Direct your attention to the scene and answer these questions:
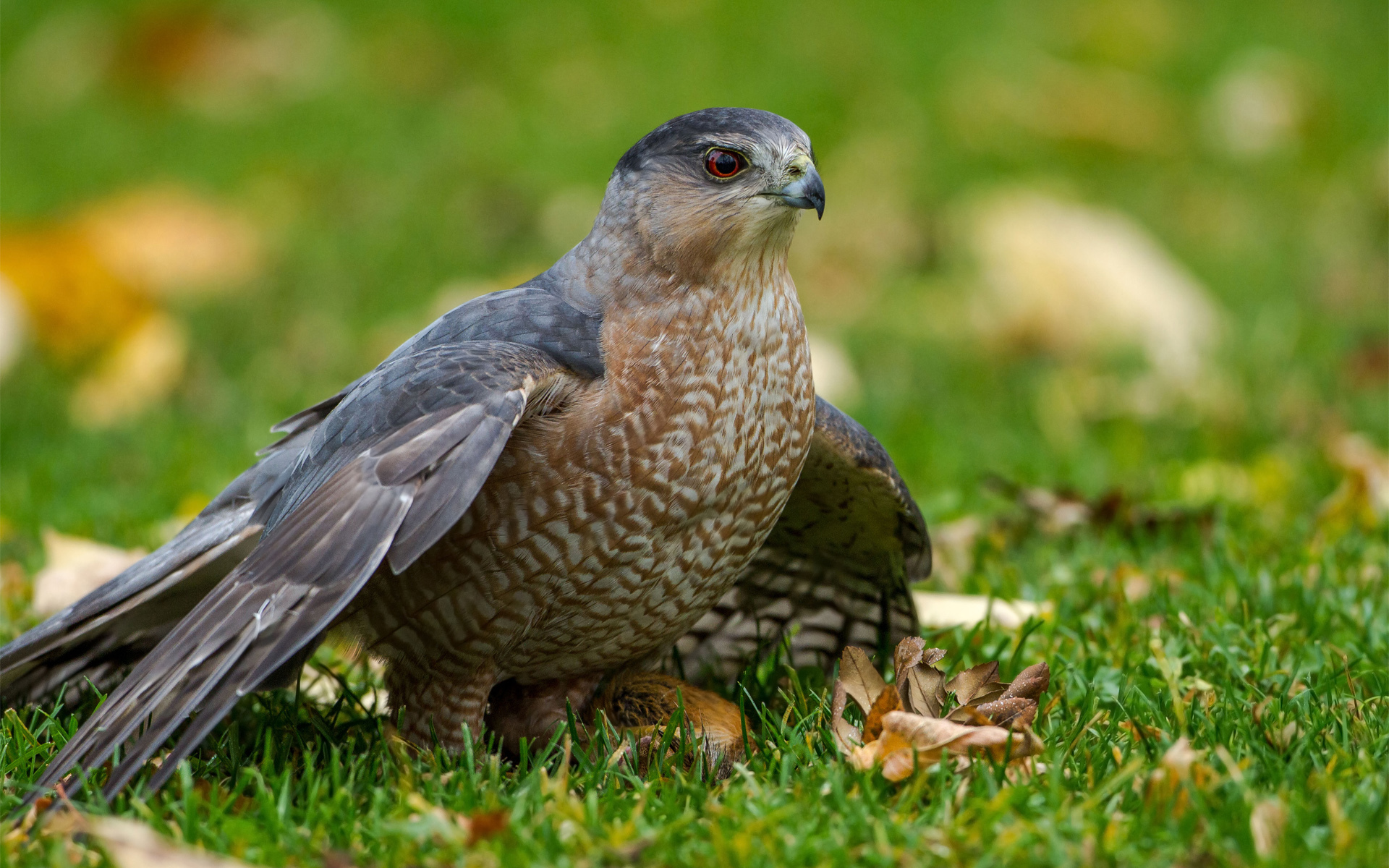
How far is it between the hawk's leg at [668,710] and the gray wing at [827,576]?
0.35 m

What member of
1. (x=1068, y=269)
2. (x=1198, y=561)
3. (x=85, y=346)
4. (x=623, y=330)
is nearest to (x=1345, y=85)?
(x=1068, y=269)

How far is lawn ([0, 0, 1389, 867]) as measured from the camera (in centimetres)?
299

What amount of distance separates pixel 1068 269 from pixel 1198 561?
12.2 feet

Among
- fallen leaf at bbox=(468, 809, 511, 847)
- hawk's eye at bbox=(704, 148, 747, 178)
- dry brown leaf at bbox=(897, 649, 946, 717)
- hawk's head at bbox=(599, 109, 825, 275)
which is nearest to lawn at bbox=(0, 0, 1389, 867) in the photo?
fallen leaf at bbox=(468, 809, 511, 847)

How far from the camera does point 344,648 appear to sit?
3738 millimetres

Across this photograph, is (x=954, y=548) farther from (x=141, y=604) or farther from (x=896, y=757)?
(x=141, y=604)

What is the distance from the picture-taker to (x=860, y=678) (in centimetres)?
357

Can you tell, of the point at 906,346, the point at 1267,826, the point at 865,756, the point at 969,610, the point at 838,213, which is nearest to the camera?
the point at 1267,826

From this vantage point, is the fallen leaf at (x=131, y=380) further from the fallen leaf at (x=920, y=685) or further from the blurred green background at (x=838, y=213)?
the fallen leaf at (x=920, y=685)

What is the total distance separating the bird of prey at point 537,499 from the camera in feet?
10.2

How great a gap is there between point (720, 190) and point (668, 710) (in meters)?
1.26

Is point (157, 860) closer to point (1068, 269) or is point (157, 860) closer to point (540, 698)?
point (540, 698)

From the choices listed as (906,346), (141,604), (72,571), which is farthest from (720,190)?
(906,346)

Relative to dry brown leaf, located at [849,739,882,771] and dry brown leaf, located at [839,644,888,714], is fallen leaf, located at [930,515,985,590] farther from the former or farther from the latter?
dry brown leaf, located at [849,739,882,771]
